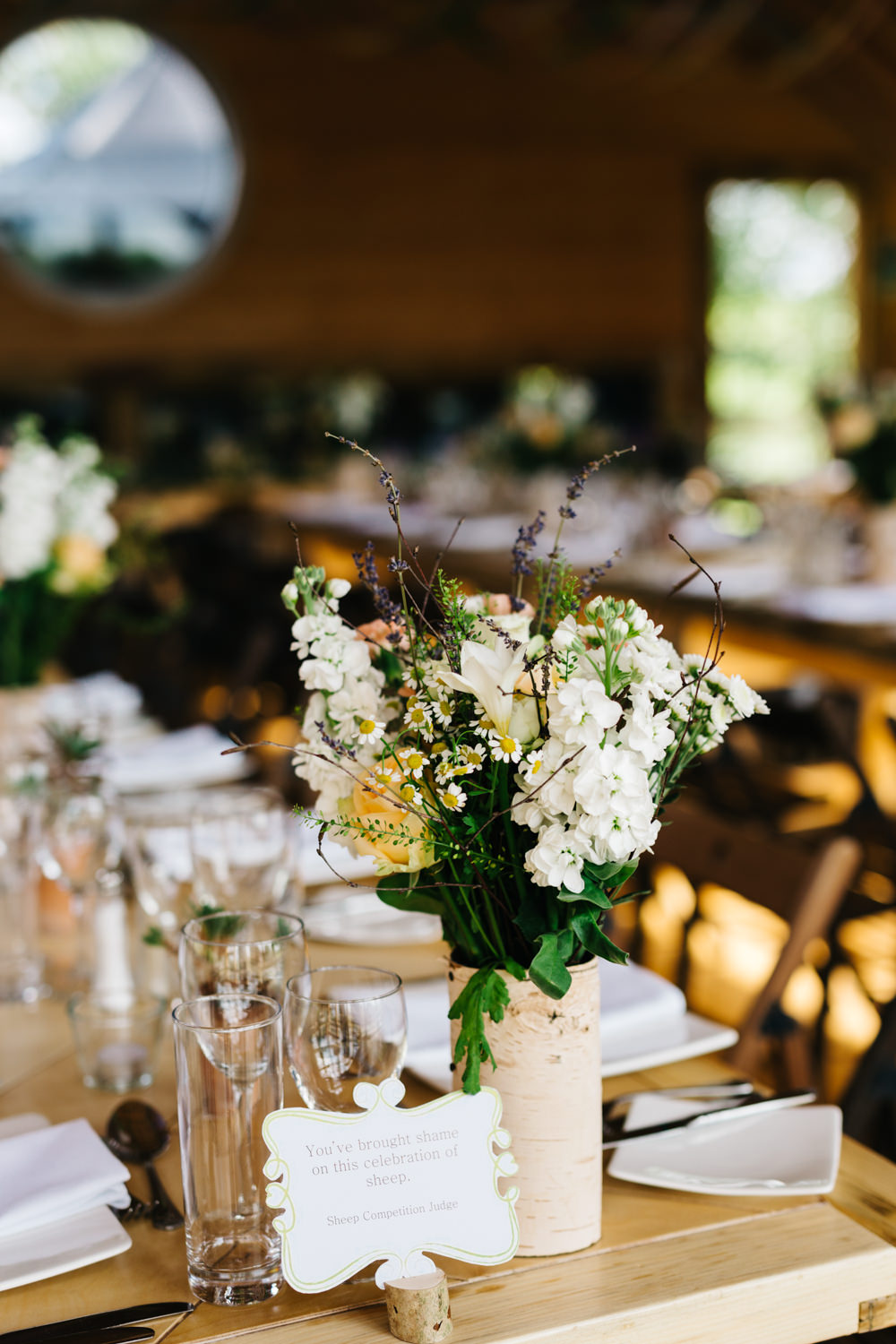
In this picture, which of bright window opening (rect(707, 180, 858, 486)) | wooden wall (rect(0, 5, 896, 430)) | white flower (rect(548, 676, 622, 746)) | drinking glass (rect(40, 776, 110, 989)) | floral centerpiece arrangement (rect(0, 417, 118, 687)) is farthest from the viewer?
bright window opening (rect(707, 180, 858, 486))

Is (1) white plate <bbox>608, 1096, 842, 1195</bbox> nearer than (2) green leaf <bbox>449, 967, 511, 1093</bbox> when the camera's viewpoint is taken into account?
No

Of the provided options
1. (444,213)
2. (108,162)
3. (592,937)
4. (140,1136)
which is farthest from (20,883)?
(444,213)

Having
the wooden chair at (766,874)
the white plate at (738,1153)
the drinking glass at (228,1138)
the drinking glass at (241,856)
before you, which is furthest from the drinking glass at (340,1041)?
the wooden chair at (766,874)

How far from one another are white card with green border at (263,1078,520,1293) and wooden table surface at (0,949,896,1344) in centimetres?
4

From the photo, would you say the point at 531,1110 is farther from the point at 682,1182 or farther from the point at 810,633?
the point at 810,633

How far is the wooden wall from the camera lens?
34.0 feet

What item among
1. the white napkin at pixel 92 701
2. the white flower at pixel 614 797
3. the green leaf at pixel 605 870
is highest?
the white napkin at pixel 92 701

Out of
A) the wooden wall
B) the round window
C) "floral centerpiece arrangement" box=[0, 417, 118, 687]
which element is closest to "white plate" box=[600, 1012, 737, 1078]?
"floral centerpiece arrangement" box=[0, 417, 118, 687]

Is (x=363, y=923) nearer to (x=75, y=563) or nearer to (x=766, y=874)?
(x=766, y=874)

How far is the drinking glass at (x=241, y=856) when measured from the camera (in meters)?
1.56

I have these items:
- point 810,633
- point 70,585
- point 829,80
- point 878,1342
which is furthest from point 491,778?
point 829,80

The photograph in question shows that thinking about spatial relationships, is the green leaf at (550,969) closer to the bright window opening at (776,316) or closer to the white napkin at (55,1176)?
the white napkin at (55,1176)

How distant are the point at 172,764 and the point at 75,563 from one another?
1.23ft

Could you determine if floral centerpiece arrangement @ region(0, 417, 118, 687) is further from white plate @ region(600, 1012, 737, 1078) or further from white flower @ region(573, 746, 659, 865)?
white flower @ region(573, 746, 659, 865)
